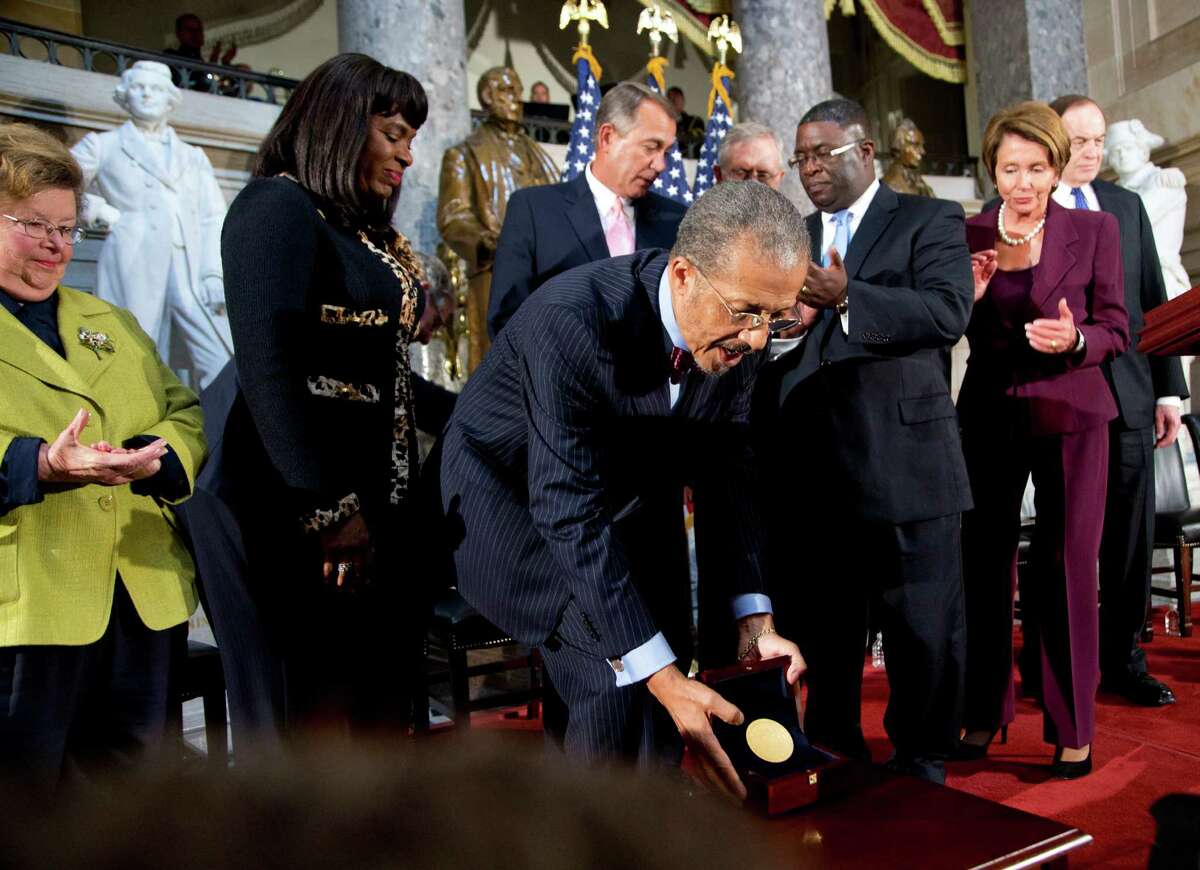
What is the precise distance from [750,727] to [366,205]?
121 centimetres

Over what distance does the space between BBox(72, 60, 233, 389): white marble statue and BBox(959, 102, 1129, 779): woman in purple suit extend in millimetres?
4083

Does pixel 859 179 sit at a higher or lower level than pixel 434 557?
higher

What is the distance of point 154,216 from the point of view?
5508 millimetres

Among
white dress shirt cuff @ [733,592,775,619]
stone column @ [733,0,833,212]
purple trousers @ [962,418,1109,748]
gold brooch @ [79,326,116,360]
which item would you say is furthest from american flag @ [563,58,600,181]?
white dress shirt cuff @ [733,592,775,619]

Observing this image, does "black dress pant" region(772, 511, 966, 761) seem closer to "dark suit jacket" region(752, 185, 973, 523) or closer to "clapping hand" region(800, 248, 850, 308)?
"dark suit jacket" region(752, 185, 973, 523)

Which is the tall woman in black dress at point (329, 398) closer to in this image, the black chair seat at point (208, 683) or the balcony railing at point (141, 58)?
the black chair seat at point (208, 683)

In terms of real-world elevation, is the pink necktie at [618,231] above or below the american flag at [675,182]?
below

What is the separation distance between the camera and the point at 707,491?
1.88 metres

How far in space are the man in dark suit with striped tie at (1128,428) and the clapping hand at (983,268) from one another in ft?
3.13

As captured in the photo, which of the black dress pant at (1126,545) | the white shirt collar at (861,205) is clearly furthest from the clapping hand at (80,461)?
the black dress pant at (1126,545)

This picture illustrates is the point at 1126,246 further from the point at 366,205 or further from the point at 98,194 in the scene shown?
the point at 98,194

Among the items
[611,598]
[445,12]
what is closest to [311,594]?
[611,598]

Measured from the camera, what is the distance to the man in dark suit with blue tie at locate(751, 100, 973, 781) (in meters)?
2.35

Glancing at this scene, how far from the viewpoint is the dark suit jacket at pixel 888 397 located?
234 cm
